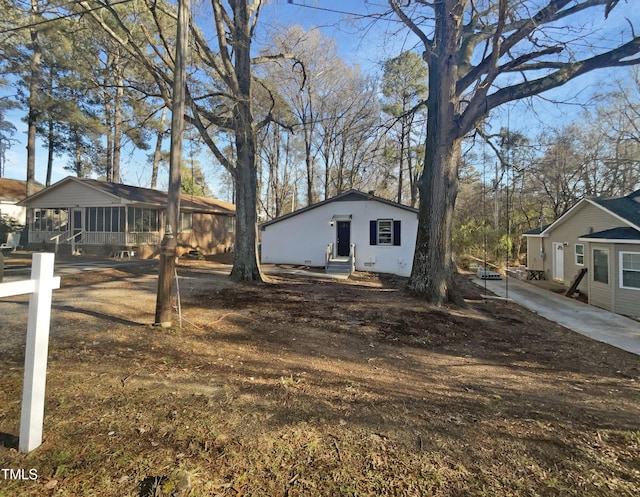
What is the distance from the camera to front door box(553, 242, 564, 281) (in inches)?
699

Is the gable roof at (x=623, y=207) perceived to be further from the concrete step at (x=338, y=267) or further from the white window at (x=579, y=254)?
the concrete step at (x=338, y=267)

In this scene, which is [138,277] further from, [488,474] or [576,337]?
[576,337]

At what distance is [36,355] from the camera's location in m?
1.97

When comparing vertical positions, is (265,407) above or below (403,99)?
below

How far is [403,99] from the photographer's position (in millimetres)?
22875

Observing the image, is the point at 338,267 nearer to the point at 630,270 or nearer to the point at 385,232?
the point at 385,232

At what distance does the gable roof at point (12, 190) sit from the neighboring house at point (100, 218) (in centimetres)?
437

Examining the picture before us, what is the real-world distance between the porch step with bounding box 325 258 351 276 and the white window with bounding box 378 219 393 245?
6.93ft

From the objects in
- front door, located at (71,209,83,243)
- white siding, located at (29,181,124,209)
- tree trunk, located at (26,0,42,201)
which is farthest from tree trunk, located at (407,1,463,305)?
tree trunk, located at (26,0,42,201)

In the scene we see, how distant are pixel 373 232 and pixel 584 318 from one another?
911 centimetres

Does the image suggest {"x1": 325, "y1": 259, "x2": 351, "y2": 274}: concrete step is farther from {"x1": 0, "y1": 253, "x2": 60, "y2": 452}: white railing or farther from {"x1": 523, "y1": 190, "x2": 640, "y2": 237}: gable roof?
{"x1": 0, "y1": 253, "x2": 60, "y2": 452}: white railing

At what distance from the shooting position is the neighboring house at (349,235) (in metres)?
16.3

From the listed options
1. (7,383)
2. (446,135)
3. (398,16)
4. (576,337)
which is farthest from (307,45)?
(7,383)

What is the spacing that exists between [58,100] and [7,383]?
2214 centimetres
